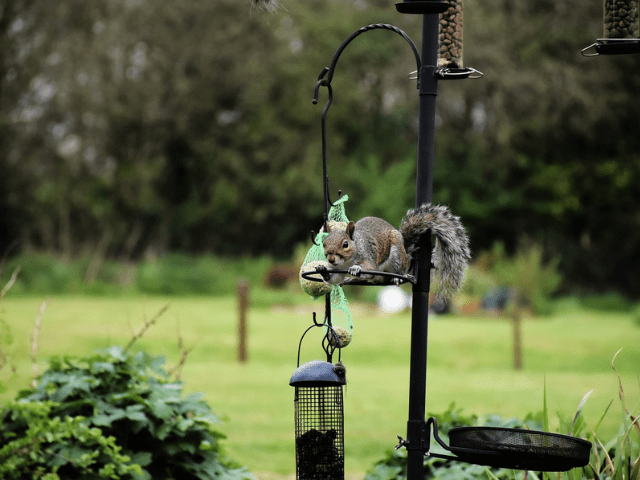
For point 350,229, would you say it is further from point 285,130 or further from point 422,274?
point 285,130

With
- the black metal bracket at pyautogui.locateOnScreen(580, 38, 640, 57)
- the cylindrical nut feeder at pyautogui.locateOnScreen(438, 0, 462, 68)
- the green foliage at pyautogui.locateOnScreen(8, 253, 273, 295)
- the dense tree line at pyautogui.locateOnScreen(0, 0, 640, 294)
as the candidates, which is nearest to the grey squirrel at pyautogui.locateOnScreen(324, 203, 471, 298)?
the cylindrical nut feeder at pyautogui.locateOnScreen(438, 0, 462, 68)

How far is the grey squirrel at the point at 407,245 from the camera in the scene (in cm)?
192

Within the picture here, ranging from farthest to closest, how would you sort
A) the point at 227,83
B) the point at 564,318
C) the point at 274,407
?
the point at 227,83 < the point at 564,318 < the point at 274,407

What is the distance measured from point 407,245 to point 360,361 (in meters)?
6.27

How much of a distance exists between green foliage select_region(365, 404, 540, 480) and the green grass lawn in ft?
2.42

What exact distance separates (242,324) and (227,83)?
12.1 meters

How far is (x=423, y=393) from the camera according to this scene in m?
2.01

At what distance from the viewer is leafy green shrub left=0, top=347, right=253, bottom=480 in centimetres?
265

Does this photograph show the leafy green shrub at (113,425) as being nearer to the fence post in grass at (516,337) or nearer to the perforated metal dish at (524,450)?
the perforated metal dish at (524,450)

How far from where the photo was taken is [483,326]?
Result: 10305 mm

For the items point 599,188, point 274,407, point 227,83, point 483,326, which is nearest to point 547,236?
point 599,188

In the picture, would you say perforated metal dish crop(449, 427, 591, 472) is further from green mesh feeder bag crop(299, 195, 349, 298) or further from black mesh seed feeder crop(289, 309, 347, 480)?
green mesh feeder bag crop(299, 195, 349, 298)

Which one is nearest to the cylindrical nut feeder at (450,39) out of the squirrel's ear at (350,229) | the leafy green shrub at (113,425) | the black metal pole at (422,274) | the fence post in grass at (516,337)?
the black metal pole at (422,274)

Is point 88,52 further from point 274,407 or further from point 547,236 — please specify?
point 274,407
